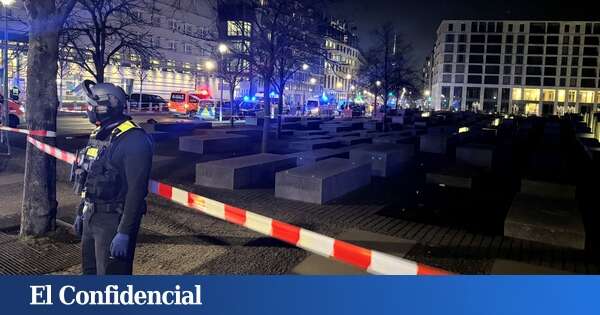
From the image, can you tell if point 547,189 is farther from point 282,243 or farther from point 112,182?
point 112,182

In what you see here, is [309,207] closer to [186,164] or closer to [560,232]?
[560,232]

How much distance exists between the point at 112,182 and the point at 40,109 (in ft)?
11.9

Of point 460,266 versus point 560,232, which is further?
point 560,232

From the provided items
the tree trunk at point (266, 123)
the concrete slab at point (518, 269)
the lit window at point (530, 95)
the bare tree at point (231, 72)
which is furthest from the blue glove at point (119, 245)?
the lit window at point (530, 95)

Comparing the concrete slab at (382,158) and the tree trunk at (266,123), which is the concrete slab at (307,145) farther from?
the concrete slab at (382,158)

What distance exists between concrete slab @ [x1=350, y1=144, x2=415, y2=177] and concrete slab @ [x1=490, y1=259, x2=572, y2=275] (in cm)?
618

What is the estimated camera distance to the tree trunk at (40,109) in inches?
244

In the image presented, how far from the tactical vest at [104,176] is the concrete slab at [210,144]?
37.3ft

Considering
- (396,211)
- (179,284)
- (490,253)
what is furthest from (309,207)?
(179,284)

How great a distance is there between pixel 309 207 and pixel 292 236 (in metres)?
4.48

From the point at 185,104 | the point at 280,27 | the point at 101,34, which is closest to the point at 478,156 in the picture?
the point at 280,27

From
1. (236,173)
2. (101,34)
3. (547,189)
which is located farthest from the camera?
(101,34)

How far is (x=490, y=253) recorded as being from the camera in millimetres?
6137

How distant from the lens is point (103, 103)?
3584 mm
